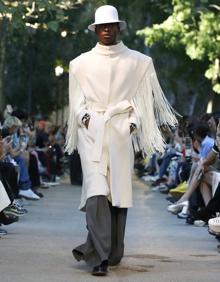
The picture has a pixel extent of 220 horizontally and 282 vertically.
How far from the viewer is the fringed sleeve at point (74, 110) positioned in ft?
32.5

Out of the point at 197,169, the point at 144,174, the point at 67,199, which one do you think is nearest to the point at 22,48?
the point at 144,174

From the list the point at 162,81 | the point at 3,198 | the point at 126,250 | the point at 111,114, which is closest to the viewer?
the point at 111,114

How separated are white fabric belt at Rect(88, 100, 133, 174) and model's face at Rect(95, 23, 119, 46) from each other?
0.60 metres

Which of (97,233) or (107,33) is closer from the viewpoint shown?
(97,233)

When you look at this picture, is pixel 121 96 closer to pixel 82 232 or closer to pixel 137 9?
pixel 82 232

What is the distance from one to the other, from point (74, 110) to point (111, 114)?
389 millimetres

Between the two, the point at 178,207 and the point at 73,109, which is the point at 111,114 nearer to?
the point at 73,109

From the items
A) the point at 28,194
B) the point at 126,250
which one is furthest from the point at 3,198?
the point at 28,194

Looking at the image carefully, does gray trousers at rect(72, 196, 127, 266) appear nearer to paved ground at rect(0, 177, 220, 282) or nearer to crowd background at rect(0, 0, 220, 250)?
paved ground at rect(0, 177, 220, 282)

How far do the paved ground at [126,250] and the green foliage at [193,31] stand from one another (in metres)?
11.3

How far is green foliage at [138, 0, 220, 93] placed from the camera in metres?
28.1

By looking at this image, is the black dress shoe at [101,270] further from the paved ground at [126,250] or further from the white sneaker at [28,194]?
the white sneaker at [28,194]

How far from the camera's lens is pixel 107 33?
989 cm

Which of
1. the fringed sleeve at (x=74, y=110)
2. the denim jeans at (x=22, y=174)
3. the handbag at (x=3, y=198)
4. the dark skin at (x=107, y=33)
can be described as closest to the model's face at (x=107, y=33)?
the dark skin at (x=107, y=33)
